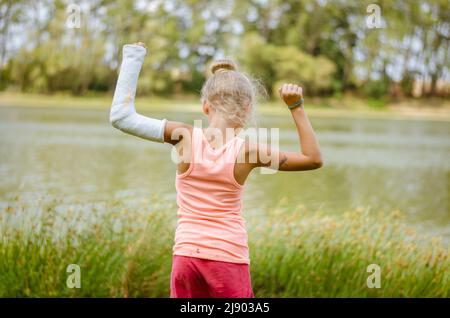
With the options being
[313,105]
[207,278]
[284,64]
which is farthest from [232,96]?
[313,105]

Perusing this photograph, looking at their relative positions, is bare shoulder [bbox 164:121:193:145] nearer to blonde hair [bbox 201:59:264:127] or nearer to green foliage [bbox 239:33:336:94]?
blonde hair [bbox 201:59:264:127]

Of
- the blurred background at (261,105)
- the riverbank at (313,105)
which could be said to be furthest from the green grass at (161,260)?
the riverbank at (313,105)

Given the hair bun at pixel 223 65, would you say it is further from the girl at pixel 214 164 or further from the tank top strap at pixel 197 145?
the tank top strap at pixel 197 145

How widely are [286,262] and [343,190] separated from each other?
7.15 m

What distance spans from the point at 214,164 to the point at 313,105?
148 feet

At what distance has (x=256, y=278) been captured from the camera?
174 inches

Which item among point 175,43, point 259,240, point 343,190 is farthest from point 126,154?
point 175,43

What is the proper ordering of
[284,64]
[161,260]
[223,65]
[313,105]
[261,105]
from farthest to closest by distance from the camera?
[313,105]
[284,64]
[261,105]
[161,260]
[223,65]

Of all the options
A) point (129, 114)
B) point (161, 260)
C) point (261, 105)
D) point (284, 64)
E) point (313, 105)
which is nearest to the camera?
point (129, 114)

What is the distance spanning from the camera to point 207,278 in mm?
2174

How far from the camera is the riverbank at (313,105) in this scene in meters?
36.8

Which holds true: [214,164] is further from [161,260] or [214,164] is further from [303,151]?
[161,260]
